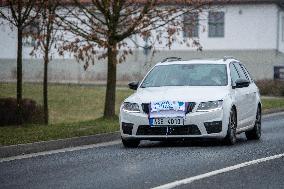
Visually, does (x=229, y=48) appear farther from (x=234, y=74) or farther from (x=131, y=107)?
(x=131, y=107)

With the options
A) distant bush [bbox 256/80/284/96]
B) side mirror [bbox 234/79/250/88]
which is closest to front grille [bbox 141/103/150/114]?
side mirror [bbox 234/79/250/88]

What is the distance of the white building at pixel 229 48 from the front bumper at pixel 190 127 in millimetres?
41258

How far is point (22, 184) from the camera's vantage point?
1197 cm

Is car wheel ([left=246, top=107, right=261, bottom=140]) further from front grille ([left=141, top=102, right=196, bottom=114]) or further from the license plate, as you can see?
the license plate

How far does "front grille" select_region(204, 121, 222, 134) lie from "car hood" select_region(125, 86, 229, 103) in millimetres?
410

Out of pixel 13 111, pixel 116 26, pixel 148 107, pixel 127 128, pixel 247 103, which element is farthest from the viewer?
pixel 13 111

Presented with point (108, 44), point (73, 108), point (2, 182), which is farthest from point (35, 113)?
point (2, 182)

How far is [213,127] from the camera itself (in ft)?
57.4

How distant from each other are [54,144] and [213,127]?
292 centimetres

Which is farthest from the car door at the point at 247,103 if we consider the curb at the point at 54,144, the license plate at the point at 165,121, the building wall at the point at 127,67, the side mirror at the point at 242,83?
the building wall at the point at 127,67

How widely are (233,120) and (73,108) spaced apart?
22.5 metres

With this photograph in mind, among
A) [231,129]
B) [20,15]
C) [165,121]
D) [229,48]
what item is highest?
[20,15]

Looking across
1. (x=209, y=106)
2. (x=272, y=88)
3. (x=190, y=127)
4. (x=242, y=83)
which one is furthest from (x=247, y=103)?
(x=272, y=88)

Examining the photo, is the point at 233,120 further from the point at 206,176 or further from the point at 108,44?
the point at 108,44
